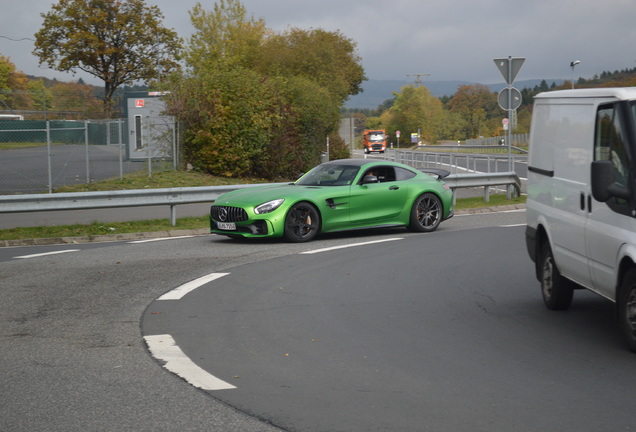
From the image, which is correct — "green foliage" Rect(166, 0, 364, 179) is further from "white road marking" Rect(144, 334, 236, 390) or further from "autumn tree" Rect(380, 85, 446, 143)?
"autumn tree" Rect(380, 85, 446, 143)

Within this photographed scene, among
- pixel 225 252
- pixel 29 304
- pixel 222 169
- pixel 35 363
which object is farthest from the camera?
pixel 222 169

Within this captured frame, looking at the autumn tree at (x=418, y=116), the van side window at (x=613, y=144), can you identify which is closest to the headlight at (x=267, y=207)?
the van side window at (x=613, y=144)

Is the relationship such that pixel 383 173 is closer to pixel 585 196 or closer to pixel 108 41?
pixel 585 196

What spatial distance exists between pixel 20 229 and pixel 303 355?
11.9m

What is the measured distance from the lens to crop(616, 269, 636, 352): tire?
6.66m

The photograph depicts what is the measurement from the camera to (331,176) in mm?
15680

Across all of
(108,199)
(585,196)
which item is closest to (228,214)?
(108,199)

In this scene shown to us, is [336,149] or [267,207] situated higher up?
[336,149]

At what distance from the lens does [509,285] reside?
407 inches

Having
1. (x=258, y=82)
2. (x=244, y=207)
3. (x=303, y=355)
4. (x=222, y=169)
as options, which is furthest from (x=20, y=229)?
(x=258, y=82)

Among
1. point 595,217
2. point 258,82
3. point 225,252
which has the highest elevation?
point 258,82

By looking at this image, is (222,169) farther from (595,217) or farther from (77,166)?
(595,217)

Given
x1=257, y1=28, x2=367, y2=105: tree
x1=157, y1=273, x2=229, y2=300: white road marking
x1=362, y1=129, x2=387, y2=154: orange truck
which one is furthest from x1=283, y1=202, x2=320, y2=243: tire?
x1=362, y1=129, x2=387, y2=154: orange truck

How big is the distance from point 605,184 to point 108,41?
56.6 m
